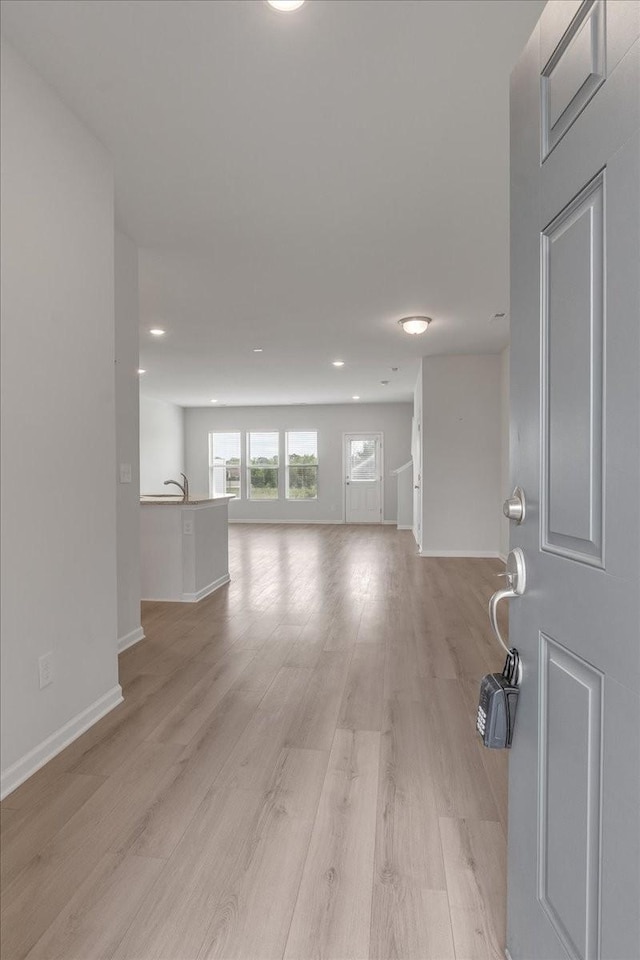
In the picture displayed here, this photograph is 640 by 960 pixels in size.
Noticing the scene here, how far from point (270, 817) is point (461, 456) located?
6.05 meters

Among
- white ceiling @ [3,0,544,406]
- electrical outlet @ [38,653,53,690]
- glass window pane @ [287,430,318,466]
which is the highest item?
white ceiling @ [3,0,544,406]

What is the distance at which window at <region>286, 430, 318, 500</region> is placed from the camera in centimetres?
1211

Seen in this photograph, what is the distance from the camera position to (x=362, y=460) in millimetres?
12016

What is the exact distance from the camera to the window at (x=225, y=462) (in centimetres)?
1238

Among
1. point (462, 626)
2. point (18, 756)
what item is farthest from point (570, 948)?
point (462, 626)

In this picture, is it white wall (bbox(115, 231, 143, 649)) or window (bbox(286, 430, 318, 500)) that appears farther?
window (bbox(286, 430, 318, 500))

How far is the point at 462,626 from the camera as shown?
13.1ft

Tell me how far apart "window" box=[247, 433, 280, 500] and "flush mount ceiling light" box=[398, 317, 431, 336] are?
6.96 metres

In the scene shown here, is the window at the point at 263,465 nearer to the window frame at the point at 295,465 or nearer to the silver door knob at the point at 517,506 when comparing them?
the window frame at the point at 295,465

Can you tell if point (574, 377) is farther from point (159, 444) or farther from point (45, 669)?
point (159, 444)

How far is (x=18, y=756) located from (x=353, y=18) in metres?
2.81

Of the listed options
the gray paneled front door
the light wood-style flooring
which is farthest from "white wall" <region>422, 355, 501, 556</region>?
the gray paneled front door

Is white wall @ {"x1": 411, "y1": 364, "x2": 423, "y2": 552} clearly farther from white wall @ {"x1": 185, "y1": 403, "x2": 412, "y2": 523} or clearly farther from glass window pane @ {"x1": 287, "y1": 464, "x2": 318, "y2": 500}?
glass window pane @ {"x1": 287, "y1": 464, "x2": 318, "y2": 500}

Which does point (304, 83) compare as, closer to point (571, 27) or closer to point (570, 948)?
point (571, 27)
